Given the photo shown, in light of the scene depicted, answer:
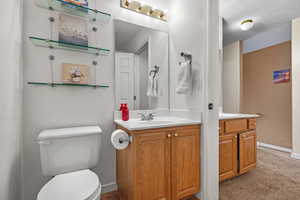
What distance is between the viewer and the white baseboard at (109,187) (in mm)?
1566

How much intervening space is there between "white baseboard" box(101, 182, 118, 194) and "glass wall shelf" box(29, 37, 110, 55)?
1.54 metres

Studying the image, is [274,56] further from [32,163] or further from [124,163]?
[32,163]

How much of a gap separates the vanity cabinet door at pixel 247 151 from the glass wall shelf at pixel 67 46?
208cm

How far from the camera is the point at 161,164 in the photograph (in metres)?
1.24

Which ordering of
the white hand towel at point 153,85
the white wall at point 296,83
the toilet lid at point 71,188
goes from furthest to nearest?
the white wall at point 296,83, the white hand towel at point 153,85, the toilet lid at point 71,188

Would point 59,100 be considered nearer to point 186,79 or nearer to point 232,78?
point 186,79

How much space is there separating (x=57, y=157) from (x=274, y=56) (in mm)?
4148

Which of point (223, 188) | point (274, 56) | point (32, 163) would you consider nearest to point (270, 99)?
point (274, 56)

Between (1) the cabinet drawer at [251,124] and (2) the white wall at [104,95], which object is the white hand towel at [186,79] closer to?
(2) the white wall at [104,95]

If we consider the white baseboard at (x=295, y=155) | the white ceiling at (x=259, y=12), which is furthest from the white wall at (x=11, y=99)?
the white baseboard at (x=295, y=155)

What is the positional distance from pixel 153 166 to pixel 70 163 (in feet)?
2.41

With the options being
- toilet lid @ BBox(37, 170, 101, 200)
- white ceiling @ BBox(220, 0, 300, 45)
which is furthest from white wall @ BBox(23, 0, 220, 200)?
white ceiling @ BBox(220, 0, 300, 45)

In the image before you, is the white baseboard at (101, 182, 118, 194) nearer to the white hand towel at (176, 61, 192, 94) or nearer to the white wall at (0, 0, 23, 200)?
the white wall at (0, 0, 23, 200)

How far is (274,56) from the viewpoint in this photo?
291 centimetres
